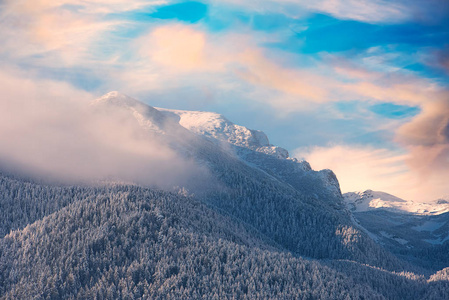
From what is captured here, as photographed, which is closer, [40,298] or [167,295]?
[40,298]

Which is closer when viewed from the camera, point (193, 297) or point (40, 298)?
point (40, 298)

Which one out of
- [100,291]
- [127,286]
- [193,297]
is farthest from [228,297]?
[100,291]

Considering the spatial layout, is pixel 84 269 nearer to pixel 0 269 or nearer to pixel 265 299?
pixel 0 269

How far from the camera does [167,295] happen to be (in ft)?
623

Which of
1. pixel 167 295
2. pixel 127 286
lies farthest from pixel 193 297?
pixel 127 286

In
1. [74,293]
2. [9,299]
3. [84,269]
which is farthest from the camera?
[84,269]

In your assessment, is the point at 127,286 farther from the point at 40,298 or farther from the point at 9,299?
the point at 9,299

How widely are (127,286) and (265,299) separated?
76.6 m

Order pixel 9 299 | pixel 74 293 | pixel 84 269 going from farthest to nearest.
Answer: pixel 84 269 < pixel 74 293 < pixel 9 299

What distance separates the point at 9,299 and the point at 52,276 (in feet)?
72.2

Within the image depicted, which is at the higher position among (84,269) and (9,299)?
(84,269)

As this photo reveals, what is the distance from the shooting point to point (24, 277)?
18762 centimetres

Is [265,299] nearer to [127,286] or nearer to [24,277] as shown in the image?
[127,286]

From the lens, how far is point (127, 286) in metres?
197
